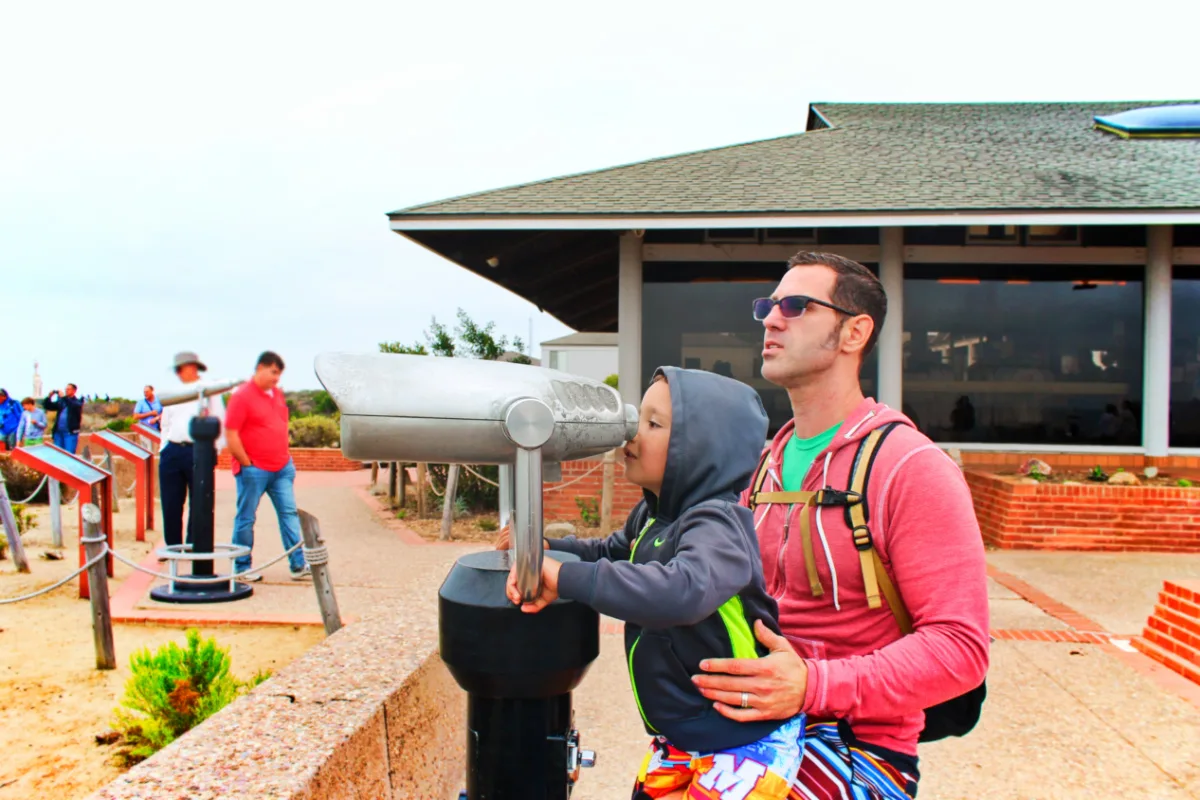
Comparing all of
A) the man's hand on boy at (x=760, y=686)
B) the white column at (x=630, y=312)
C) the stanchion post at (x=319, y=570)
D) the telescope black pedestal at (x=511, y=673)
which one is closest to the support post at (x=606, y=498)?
the white column at (x=630, y=312)

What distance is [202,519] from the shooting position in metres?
5.80

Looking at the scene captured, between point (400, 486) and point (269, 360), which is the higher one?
point (269, 360)

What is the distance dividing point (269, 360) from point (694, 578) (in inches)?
211

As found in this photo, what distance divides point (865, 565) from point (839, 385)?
15.1 inches

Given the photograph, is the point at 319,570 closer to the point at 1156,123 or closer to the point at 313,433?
the point at 1156,123

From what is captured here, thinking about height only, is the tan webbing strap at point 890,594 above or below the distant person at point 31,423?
Answer: above

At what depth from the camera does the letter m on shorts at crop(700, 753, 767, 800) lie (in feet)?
4.37

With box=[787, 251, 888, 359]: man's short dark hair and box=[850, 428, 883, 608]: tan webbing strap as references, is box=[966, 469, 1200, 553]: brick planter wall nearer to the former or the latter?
box=[787, 251, 888, 359]: man's short dark hair

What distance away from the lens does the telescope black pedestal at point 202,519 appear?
5559 millimetres

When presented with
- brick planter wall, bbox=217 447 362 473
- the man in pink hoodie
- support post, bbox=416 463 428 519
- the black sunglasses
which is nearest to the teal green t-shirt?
the man in pink hoodie

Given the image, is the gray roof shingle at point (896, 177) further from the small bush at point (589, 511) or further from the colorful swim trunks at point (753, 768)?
the colorful swim trunks at point (753, 768)

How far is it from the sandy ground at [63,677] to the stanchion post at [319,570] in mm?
359

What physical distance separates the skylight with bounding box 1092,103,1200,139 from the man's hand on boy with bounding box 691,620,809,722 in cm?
1242

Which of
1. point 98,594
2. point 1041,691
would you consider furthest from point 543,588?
point 98,594
